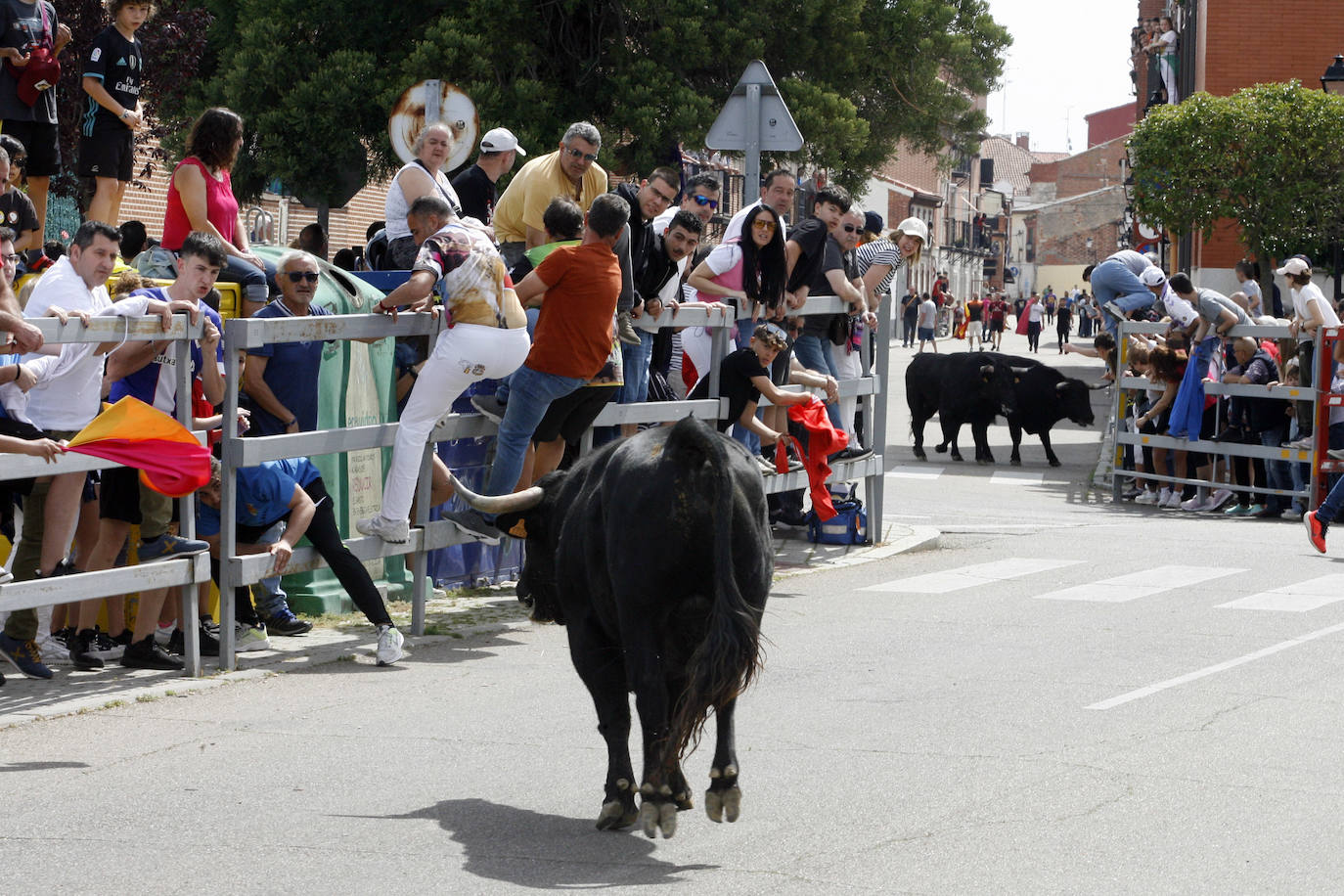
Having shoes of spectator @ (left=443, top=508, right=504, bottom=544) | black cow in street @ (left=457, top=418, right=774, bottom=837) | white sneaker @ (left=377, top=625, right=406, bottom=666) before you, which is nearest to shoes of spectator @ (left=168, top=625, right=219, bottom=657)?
white sneaker @ (left=377, top=625, right=406, bottom=666)

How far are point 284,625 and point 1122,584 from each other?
5.55m

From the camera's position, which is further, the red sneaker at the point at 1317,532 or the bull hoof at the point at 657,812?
the red sneaker at the point at 1317,532

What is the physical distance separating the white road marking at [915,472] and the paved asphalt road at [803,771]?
9.60 metres

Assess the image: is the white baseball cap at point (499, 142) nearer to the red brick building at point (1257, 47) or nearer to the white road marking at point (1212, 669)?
the white road marking at point (1212, 669)

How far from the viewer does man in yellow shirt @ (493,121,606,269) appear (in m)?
10.5

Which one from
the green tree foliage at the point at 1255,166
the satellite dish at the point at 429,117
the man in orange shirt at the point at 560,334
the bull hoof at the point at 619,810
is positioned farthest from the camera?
the green tree foliage at the point at 1255,166

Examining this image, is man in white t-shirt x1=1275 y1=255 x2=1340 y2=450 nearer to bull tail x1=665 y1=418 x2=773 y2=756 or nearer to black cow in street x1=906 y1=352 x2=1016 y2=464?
black cow in street x1=906 y1=352 x2=1016 y2=464

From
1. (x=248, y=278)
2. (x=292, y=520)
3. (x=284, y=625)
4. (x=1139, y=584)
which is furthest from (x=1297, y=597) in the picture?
(x=248, y=278)

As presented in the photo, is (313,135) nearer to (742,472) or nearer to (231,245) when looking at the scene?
(231,245)

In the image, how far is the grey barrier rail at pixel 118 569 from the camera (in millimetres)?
7156

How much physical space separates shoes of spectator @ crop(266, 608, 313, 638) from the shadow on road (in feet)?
11.1

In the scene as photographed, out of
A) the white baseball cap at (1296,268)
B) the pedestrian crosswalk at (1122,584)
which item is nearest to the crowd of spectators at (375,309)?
the pedestrian crosswalk at (1122,584)

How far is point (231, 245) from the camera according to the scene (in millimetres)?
9383

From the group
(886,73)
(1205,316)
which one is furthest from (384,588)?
(886,73)
